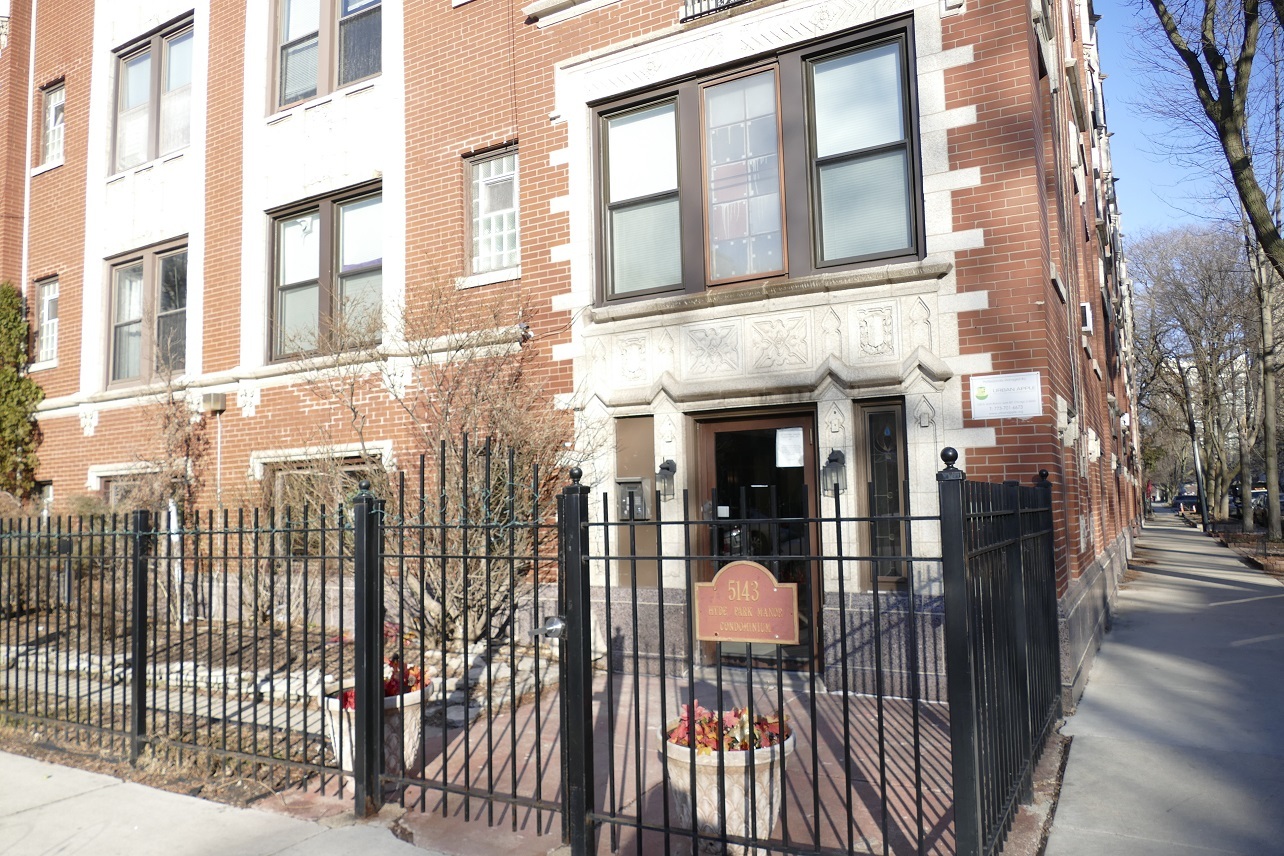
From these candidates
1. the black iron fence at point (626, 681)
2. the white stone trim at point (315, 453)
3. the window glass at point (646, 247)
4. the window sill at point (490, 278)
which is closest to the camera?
the black iron fence at point (626, 681)

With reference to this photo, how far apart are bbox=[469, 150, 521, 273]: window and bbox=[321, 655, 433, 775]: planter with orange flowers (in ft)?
19.2

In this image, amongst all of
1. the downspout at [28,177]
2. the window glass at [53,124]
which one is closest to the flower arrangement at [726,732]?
the downspout at [28,177]

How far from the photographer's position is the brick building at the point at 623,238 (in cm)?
722

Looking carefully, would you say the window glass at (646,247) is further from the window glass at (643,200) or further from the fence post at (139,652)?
the fence post at (139,652)

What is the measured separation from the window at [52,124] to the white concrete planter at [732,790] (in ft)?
54.4

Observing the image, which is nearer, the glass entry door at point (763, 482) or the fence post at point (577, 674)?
the fence post at point (577, 674)

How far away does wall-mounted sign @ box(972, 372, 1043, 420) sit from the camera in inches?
267

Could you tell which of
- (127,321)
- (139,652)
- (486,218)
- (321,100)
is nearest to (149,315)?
(127,321)

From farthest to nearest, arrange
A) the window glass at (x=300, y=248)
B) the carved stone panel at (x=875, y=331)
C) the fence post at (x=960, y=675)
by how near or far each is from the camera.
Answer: the window glass at (x=300, y=248), the carved stone panel at (x=875, y=331), the fence post at (x=960, y=675)

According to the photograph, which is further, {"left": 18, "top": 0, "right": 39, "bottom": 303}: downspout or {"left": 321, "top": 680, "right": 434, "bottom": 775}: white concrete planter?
{"left": 18, "top": 0, "right": 39, "bottom": 303}: downspout

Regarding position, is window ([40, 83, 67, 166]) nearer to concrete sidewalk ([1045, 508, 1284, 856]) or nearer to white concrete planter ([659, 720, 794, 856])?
white concrete planter ([659, 720, 794, 856])

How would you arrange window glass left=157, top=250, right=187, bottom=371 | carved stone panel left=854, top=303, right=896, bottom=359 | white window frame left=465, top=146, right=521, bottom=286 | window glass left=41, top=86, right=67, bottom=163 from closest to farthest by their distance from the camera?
carved stone panel left=854, top=303, right=896, bottom=359, white window frame left=465, top=146, right=521, bottom=286, window glass left=157, top=250, right=187, bottom=371, window glass left=41, top=86, right=67, bottom=163

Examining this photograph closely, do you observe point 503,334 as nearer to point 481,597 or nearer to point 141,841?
point 481,597

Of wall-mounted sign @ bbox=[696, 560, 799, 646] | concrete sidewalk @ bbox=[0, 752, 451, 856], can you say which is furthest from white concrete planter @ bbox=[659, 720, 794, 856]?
concrete sidewalk @ bbox=[0, 752, 451, 856]
